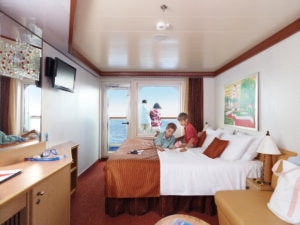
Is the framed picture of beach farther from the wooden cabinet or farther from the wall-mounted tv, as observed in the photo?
the wall-mounted tv

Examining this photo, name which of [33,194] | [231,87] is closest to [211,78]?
[231,87]

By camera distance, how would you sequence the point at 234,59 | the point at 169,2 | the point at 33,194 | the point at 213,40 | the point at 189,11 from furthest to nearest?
1. the point at 234,59
2. the point at 213,40
3. the point at 189,11
4. the point at 169,2
5. the point at 33,194

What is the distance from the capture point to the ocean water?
5.36 metres

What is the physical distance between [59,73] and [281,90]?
9.56ft

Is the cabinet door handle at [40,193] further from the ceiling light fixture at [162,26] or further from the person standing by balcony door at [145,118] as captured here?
the person standing by balcony door at [145,118]

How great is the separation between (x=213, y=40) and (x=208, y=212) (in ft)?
7.49

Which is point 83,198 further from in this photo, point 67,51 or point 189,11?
point 189,11

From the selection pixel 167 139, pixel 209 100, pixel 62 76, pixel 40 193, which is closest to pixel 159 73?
pixel 209 100

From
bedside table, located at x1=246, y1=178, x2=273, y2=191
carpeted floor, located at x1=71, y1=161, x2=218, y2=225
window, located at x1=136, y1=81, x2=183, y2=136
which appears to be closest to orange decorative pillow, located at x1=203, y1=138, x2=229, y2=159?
bedside table, located at x1=246, y1=178, x2=273, y2=191

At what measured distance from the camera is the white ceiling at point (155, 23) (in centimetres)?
180

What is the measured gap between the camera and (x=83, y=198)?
2.98 m

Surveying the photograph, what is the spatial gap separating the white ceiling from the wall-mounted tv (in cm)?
27

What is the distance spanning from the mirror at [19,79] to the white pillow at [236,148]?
7.93ft

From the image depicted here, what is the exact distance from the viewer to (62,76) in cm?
288
